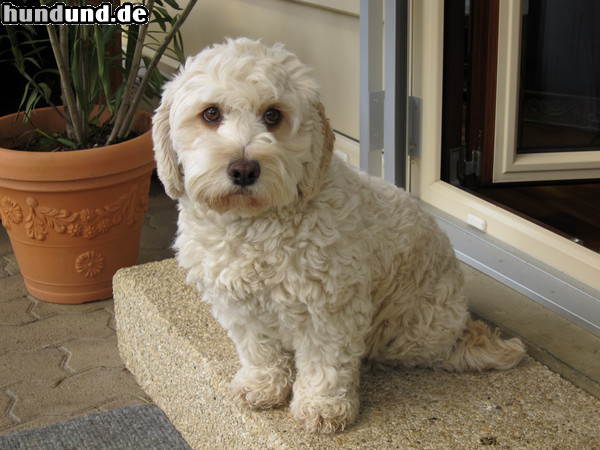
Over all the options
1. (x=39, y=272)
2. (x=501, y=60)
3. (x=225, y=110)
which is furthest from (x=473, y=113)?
(x=39, y=272)

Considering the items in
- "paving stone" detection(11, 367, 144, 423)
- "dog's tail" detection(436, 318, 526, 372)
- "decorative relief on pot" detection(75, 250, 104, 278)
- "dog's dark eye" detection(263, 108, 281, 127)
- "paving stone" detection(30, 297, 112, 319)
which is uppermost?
"dog's dark eye" detection(263, 108, 281, 127)

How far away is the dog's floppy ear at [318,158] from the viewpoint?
72.3 inches

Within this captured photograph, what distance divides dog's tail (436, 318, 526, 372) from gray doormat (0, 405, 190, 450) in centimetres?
96

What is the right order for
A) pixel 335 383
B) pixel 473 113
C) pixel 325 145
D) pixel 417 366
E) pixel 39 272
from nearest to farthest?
→ 1. pixel 325 145
2. pixel 335 383
3. pixel 417 366
4. pixel 473 113
5. pixel 39 272

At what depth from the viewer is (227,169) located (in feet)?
5.56

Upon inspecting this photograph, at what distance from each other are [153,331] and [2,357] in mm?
840

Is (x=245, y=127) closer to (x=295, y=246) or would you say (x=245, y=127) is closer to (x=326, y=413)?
(x=295, y=246)

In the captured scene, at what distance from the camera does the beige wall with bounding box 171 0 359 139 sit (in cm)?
348

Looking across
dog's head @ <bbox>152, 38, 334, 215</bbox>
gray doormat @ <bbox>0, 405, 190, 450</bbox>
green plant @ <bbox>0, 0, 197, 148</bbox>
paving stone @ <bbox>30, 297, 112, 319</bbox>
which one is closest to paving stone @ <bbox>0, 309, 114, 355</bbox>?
paving stone @ <bbox>30, 297, 112, 319</bbox>

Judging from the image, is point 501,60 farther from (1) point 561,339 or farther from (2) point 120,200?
(2) point 120,200

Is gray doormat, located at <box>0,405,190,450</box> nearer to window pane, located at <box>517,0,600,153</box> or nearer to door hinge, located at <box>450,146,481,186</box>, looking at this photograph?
door hinge, located at <box>450,146,481,186</box>

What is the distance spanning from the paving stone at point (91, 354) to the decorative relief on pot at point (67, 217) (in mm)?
453

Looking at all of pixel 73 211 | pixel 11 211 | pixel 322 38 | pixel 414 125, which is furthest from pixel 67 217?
pixel 414 125

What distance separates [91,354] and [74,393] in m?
0.28
